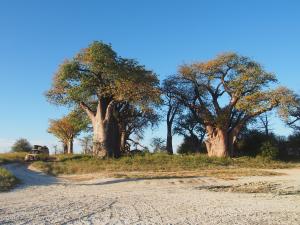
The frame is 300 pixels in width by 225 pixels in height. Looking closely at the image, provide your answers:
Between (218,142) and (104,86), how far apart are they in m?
12.9

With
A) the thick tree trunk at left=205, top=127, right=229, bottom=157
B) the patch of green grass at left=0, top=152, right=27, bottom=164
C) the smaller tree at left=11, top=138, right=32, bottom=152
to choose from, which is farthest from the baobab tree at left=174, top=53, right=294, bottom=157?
the smaller tree at left=11, top=138, right=32, bottom=152

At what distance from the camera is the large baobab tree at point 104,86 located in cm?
3700

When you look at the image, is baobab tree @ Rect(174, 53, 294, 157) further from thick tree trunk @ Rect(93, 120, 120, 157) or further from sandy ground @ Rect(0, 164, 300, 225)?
sandy ground @ Rect(0, 164, 300, 225)

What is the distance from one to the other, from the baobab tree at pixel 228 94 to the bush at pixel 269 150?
283 cm

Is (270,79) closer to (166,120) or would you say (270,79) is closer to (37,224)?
(166,120)

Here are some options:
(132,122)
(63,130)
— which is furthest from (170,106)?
(63,130)

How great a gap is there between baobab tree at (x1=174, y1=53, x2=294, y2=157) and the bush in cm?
283

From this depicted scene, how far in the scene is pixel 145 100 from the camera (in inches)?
1524

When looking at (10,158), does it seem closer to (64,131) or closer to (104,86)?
(104,86)

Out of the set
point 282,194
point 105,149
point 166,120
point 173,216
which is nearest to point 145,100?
point 105,149

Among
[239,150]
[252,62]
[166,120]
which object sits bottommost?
[239,150]

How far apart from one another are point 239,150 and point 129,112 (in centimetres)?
1218

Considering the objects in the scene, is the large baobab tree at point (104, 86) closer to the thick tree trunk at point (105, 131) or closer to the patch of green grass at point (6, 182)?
the thick tree trunk at point (105, 131)

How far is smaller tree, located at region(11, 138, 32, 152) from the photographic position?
221 feet
